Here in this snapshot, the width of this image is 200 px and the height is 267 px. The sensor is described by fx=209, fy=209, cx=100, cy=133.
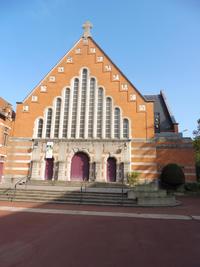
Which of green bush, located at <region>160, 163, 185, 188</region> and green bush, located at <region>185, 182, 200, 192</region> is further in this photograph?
green bush, located at <region>185, 182, 200, 192</region>

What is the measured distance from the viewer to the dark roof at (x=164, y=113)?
26195 millimetres

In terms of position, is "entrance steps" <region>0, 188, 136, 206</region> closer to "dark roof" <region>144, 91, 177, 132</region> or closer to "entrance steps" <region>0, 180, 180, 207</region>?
"entrance steps" <region>0, 180, 180, 207</region>

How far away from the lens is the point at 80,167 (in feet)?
74.6

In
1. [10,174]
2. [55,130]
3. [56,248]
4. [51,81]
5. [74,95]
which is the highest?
[51,81]

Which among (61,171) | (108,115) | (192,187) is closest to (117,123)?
(108,115)

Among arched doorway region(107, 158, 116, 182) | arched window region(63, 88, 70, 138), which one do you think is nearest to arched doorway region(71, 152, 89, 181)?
arched doorway region(107, 158, 116, 182)

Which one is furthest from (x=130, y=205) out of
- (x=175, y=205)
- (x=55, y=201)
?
(x=55, y=201)

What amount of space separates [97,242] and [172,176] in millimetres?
15388

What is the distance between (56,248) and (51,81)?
21810 mm

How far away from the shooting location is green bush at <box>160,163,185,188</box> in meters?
20.2

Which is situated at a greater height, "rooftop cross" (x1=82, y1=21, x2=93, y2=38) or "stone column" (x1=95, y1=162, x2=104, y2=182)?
"rooftop cross" (x1=82, y1=21, x2=93, y2=38)

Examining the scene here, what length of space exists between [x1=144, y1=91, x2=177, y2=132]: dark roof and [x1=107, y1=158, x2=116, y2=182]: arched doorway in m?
8.16

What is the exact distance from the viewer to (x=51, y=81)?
2509 cm

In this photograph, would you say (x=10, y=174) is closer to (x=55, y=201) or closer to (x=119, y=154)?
(x=55, y=201)
